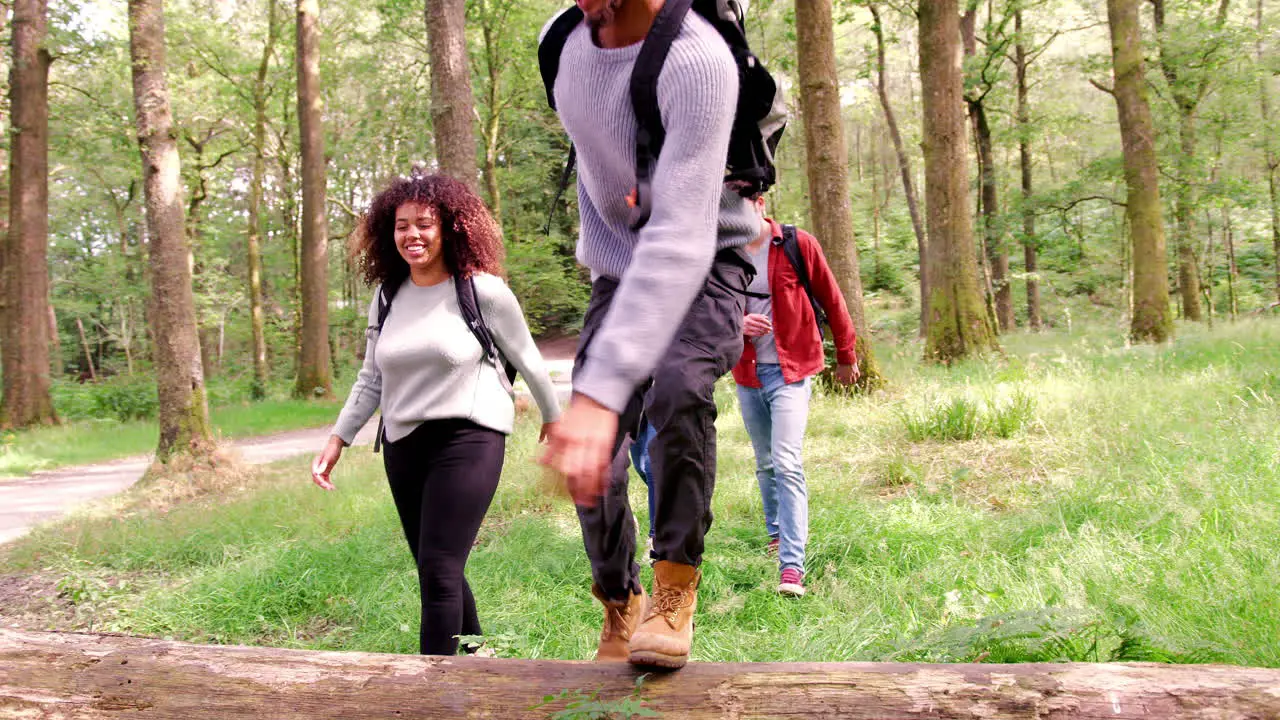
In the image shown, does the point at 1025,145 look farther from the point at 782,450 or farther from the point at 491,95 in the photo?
the point at 782,450

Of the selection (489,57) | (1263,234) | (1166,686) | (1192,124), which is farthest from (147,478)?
(1263,234)

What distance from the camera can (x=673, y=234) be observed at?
1743mm

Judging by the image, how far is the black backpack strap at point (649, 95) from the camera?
190 cm

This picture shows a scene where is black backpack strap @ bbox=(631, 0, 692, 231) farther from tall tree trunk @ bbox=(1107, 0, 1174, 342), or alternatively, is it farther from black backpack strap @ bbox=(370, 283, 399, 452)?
tall tree trunk @ bbox=(1107, 0, 1174, 342)

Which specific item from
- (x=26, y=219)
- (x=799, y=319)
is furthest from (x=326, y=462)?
(x=26, y=219)

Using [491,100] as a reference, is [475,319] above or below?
below

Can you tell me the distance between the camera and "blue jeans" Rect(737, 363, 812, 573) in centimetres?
436

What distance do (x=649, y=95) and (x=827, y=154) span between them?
7964 mm

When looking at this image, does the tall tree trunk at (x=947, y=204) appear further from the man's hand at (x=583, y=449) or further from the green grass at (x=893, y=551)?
the man's hand at (x=583, y=449)

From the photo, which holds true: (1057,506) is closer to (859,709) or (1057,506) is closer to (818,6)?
(859,709)

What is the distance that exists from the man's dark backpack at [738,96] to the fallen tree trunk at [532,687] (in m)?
1.25

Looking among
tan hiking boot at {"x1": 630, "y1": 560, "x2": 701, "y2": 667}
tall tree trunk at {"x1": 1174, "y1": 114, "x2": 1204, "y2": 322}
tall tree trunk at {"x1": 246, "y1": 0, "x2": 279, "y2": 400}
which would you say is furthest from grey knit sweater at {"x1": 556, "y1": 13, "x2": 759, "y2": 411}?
tall tree trunk at {"x1": 246, "y1": 0, "x2": 279, "y2": 400}

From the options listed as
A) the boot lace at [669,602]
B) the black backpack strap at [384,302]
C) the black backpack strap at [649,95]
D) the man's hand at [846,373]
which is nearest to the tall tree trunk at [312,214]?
the black backpack strap at [384,302]

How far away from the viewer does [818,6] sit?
9.26 metres
